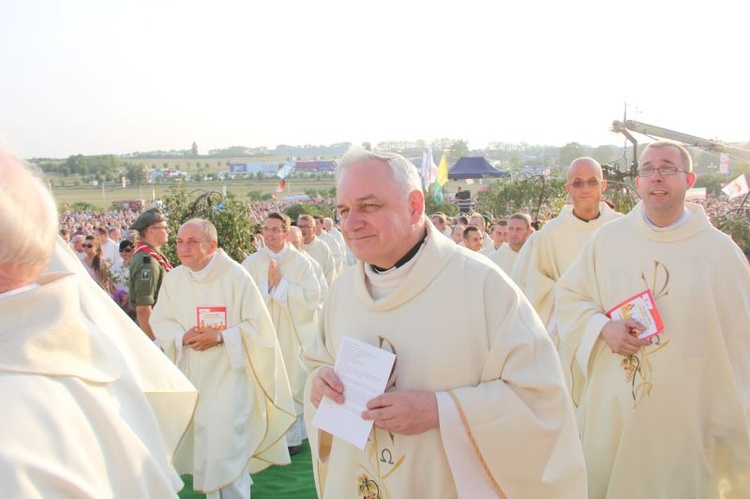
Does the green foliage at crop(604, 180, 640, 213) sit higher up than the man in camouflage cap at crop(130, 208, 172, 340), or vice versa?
the green foliage at crop(604, 180, 640, 213)

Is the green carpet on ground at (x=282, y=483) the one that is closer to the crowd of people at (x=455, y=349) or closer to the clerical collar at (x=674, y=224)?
the crowd of people at (x=455, y=349)

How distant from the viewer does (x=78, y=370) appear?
1837mm

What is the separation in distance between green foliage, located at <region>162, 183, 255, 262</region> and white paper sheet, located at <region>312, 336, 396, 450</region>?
282 inches

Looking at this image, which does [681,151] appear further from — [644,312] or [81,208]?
[81,208]

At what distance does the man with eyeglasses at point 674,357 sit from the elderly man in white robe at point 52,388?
10.0 feet

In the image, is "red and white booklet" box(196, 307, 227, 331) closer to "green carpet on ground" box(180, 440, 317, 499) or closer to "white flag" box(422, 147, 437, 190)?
"green carpet on ground" box(180, 440, 317, 499)

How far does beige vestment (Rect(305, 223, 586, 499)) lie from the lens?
2.65 metres

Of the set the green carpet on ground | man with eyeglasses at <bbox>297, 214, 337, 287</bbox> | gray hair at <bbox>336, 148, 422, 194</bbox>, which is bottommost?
the green carpet on ground

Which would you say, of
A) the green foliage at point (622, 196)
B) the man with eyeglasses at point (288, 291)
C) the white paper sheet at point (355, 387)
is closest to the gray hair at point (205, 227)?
the man with eyeglasses at point (288, 291)

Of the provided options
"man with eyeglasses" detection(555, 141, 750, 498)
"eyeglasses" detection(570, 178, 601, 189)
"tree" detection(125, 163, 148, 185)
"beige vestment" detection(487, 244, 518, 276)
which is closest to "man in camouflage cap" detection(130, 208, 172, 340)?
"beige vestment" detection(487, 244, 518, 276)

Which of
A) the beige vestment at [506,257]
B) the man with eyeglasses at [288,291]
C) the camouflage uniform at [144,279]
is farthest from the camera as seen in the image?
the beige vestment at [506,257]

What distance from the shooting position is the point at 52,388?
69.6 inches

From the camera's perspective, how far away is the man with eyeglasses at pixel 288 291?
8195mm

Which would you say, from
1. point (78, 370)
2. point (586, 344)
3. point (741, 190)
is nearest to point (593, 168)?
point (586, 344)
